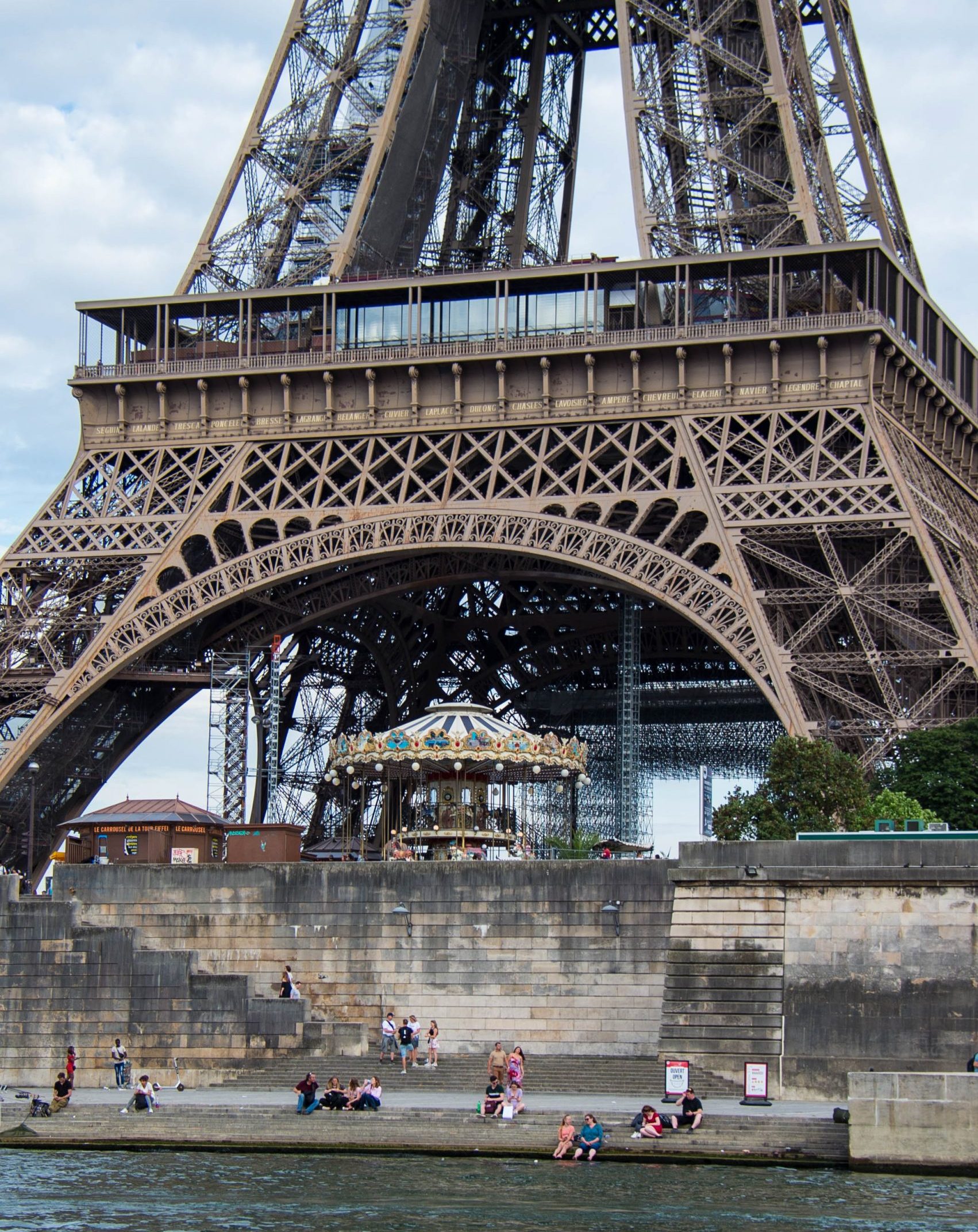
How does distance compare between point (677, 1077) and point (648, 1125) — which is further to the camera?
point (677, 1077)

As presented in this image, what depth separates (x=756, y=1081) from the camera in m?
40.4

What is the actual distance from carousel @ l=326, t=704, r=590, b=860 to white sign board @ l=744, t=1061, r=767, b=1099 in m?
14.9

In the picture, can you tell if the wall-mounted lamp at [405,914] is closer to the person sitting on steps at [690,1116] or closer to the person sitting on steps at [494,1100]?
the person sitting on steps at [494,1100]

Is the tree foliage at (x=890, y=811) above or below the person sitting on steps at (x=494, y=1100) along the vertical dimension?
above

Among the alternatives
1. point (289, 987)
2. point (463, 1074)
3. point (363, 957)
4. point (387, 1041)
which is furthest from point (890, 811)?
point (289, 987)

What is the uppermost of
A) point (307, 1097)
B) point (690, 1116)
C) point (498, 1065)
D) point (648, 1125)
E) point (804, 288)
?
point (804, 288)

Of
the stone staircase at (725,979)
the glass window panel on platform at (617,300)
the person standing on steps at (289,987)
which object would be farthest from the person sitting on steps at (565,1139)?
the glass window panel on platform at (617,300)

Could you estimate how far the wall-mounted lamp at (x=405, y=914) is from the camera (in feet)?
156

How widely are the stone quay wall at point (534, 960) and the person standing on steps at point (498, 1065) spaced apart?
8.90ft

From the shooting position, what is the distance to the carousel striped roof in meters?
55.9

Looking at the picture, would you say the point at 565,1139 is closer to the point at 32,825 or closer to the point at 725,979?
the point at 725,979

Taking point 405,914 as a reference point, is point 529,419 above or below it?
above

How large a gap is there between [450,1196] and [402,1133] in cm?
503

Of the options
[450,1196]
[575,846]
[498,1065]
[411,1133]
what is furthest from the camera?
[575,846]
